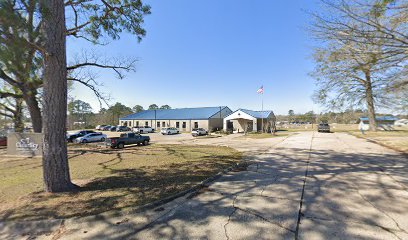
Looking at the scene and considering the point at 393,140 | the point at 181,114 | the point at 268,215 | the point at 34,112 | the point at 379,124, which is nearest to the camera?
the point at 268,215

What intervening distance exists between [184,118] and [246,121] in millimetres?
15366

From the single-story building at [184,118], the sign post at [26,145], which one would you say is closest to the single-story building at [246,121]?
the single-story building at [184,118]

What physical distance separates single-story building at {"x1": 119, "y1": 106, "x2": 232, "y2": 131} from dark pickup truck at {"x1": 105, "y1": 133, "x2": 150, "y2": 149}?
23645 millimetres

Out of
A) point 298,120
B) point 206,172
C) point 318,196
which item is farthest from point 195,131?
point 298,120

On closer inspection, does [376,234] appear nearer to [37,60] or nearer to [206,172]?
[206,172]

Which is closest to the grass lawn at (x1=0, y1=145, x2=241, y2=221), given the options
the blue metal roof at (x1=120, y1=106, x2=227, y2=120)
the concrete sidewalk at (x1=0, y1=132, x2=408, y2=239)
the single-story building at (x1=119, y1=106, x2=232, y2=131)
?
the concrete sidewalk at (x1=0, y1=132, x2=408, y2=239)

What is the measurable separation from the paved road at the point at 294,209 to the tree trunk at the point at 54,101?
354cm

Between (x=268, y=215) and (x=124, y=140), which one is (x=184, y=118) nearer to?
(x=124, y=140)

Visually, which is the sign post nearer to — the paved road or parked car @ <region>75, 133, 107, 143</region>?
parked car @ <region>75, 133, 107, 143</region>

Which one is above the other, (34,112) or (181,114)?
(181,114)

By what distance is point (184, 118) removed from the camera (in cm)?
4906

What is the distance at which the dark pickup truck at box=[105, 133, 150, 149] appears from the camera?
18359mm

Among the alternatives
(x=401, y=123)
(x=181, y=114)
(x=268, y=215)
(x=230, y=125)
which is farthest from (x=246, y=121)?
(x=401, y=123)

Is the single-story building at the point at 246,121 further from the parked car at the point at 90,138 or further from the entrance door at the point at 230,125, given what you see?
the parked car at the point at 90,138
